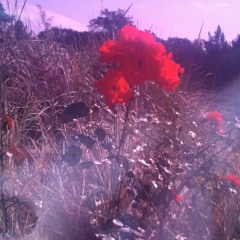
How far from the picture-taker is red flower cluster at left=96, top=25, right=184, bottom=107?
1.75 meters

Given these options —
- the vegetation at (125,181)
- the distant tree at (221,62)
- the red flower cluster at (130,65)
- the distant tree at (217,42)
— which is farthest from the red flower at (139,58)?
the distant tree at (217,42)

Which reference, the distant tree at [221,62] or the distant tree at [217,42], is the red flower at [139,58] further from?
the distant tree at [217,42]

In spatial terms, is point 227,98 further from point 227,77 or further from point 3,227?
point 3,227

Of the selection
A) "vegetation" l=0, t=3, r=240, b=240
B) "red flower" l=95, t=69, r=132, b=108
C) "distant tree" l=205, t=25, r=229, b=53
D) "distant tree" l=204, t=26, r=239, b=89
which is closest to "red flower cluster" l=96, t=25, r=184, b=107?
"red flower" l=95, t=69, r=132, b=108

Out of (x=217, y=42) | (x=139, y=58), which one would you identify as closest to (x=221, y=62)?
(x=217, y=42)

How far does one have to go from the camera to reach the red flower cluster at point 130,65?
175 cm

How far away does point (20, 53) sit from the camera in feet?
14.9

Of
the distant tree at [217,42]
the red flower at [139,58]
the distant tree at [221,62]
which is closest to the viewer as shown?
the red flower at [139,58]

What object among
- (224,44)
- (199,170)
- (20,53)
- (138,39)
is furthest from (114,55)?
(224,44)

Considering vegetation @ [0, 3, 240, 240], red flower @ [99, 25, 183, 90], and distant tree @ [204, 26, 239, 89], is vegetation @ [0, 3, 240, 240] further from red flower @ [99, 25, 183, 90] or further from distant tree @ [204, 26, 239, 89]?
distant tree @ [204, 26, 239, 89]

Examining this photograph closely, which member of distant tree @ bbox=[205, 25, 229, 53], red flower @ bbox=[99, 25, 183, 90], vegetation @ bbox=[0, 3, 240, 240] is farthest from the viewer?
distant tree @ bbox=[205, 25, 229, 53]

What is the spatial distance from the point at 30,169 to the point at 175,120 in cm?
112

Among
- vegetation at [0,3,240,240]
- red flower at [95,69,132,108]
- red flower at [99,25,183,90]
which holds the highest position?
red flower at [99,25,183,90]

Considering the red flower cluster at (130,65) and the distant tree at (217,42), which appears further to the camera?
the distant tree at (217,42)
